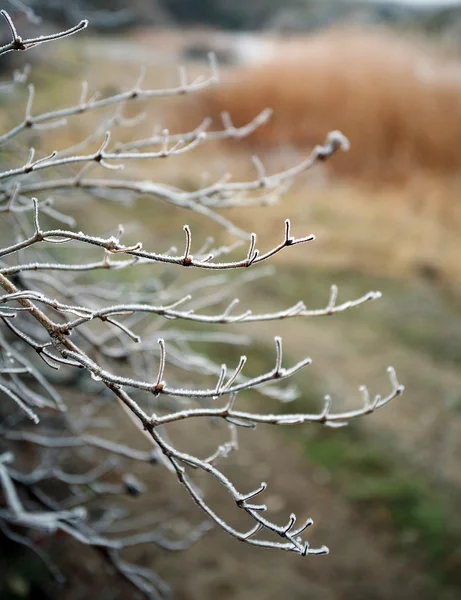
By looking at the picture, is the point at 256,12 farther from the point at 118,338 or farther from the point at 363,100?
the point at 118,338

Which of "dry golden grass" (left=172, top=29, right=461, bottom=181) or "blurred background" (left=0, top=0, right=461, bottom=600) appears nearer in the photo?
"blurred background" (left=0, top=0, right=461, bottom=600)

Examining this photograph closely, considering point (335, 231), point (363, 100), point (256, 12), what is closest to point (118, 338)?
point (335, 231)

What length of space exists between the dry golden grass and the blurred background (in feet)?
0.07

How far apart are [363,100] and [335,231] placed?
2039 mm

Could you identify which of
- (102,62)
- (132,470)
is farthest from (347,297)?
(102,62)

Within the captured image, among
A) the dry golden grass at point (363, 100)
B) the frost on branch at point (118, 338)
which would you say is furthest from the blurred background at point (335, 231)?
the frost on branch at point (118, 338)

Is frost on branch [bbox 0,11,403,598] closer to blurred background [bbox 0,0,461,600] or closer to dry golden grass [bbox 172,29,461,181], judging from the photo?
blurred background [bbox 0,0,461,600]

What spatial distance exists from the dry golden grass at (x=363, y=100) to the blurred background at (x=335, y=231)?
0.02 meters

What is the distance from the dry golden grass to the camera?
707 centimetres

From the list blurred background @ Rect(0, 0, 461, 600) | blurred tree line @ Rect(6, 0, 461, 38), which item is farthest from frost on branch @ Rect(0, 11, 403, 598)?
blurred tree line @ Rect(6, 0, 461, 38)

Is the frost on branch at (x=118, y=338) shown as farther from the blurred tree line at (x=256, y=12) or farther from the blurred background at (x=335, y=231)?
the blurred tree line at (x=256, y=12)

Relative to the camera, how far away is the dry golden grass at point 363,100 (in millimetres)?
7070

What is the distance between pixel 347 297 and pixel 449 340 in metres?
0.87

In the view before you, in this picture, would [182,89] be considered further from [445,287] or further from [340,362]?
[445,287]
